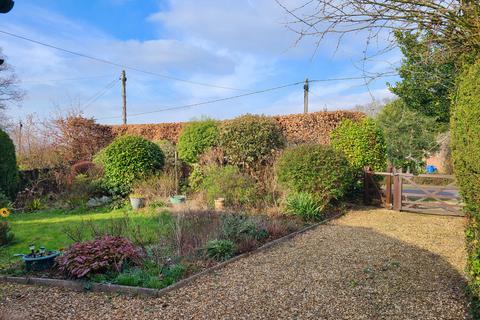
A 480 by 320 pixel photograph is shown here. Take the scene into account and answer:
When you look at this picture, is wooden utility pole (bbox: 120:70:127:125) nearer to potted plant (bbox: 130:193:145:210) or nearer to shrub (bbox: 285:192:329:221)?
potted plant (bbox: 130:193:145:210)

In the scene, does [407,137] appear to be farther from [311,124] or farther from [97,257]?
[97,257]

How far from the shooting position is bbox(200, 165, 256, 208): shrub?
8.80m

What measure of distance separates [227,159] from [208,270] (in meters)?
6.52

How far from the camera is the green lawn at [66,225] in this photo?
20.2 ft

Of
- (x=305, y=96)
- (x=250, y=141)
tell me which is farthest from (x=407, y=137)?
(x=250, y=141)

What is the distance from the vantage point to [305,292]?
4.09 metres

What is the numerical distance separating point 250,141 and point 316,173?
270 centimetres

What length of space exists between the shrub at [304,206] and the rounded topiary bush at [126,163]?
186 inches

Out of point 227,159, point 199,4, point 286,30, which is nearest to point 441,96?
point 227,159

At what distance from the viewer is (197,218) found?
23.4ft

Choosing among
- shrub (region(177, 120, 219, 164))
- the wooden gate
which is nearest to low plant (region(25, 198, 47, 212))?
shrub (region(177, 120, 219, 164))

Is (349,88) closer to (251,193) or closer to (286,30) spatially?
(286,30)

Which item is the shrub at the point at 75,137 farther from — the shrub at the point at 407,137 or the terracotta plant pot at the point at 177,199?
the shrub at the point at 407,137

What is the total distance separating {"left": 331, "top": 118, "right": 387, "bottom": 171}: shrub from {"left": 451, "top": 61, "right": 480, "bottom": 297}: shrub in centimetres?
683
